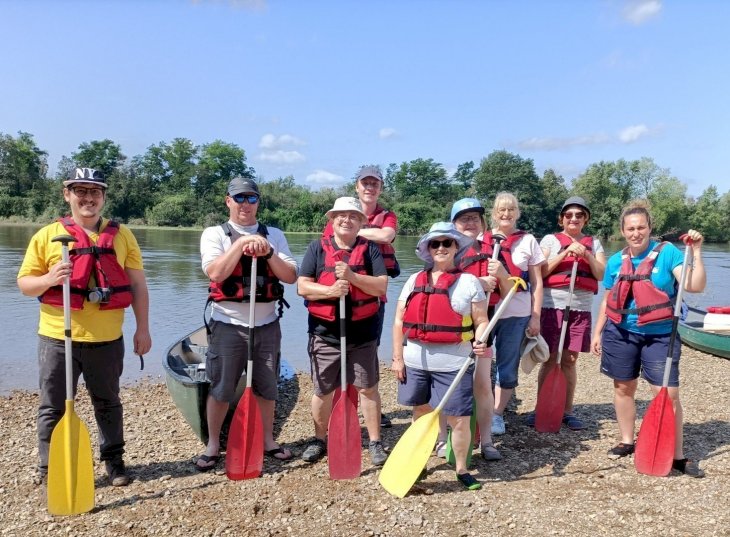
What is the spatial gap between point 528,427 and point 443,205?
215ft

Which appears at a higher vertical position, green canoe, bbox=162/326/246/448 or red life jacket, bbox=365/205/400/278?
red life jacket, bbox=365/205/400/278

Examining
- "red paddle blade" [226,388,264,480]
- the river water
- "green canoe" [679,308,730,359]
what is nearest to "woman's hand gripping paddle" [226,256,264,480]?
"red paddle blade" [226,388,264,480]

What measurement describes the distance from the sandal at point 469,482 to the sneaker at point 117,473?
2.22 meters

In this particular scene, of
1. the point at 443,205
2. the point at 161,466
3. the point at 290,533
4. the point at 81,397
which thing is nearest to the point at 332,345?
the point at 290,533

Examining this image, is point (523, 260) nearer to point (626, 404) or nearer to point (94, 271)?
point (626, 404)

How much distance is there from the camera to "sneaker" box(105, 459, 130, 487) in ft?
11.4

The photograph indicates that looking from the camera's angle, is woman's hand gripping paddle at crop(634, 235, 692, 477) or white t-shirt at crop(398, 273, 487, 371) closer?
white t-shirt at crop(398, 273, 487, 371)

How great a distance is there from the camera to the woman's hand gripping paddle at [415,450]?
3337mm

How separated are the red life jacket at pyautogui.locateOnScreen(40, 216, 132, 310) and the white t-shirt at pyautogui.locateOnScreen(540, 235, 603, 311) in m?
3.25

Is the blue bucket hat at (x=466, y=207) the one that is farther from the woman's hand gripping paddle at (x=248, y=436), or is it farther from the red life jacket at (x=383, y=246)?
Answer: the woman's hand gripping paddle at (x=248, y=436)

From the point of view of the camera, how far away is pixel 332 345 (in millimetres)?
3703

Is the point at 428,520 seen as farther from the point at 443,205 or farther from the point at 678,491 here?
the point at 443,205

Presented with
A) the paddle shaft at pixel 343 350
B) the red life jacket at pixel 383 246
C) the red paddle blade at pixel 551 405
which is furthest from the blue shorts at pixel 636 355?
the paddle shaft at pixel 343 350

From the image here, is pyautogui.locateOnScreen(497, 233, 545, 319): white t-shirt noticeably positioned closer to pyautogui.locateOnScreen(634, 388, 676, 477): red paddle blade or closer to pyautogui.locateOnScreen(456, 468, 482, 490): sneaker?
pyautogui.locateOnScreen(634, 388, 676, 477): red paddle blade
